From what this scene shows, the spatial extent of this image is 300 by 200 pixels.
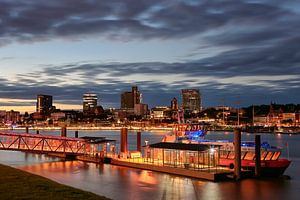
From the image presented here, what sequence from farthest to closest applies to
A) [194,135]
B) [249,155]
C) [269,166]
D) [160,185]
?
[194,135] → [249,155] → [269,166] → [160,185]

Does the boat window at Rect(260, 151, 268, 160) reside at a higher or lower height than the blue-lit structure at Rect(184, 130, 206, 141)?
lower

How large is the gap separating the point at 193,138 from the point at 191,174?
22.1m

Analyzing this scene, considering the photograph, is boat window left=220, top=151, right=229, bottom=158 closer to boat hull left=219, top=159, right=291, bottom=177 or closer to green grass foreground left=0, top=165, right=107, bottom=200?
boat hull left=219, top=159, right=291, bottom=177

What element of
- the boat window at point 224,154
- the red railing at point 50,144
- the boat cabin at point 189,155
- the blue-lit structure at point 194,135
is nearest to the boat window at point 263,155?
the boat window at point 224,154

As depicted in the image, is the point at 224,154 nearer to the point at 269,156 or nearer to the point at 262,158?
the point at 262,158

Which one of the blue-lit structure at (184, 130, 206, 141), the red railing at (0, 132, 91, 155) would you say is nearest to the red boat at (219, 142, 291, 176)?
the blue-lit structure at (184, 130, 206, 141)

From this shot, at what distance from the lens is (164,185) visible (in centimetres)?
4853

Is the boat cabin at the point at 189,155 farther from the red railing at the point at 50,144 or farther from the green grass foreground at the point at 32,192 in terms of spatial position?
the green grass foreground at the point at 32,192

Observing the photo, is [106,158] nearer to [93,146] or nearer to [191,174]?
[93,146]

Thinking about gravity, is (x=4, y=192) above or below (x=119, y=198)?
above

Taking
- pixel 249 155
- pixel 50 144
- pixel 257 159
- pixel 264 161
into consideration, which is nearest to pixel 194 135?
pixel 249 155

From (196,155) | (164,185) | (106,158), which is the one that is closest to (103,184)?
(164,185)

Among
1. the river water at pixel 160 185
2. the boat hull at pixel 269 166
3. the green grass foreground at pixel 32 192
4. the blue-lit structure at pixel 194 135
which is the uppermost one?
the blue-lit structure at pixel 194 135

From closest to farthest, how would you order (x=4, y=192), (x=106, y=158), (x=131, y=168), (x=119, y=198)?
(x=4, y=192), (x=119, y=198), (x=131, y=168), (x=106, y=158)
